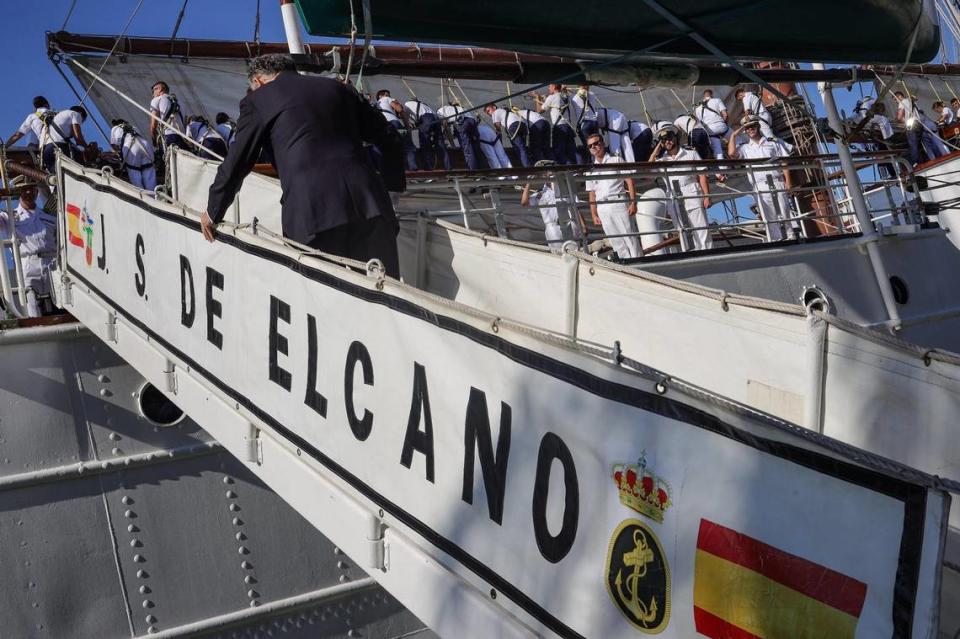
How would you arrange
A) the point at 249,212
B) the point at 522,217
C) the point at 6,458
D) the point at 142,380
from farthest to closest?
the point at 522,217, the point at 142,380, the point at 6,458, the point at 249,212

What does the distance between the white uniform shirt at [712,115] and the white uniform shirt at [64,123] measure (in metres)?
8.31

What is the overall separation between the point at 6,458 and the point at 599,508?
4090mm

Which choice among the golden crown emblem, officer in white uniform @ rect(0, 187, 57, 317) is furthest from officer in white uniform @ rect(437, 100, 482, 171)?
the golden crown emblem

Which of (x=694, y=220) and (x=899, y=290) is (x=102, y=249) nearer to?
(x=694, y=220)

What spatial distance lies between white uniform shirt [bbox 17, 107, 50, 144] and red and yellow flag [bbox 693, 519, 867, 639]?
30.2 ft

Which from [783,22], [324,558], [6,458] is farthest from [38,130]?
[783,22]

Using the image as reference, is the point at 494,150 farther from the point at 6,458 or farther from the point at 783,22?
the point at 6,458

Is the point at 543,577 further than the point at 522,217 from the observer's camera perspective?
No

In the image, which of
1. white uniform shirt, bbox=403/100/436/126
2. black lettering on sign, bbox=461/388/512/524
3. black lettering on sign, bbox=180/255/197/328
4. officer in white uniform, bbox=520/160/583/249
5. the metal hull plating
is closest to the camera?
black lettering on sign, bbox=461/388/512/524

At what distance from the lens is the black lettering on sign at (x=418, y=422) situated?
258 cm

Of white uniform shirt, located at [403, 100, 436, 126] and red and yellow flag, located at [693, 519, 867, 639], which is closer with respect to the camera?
red and yellow flag, located at [693, 519, 867, 639]

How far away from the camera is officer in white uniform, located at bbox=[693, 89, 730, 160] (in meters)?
13.8

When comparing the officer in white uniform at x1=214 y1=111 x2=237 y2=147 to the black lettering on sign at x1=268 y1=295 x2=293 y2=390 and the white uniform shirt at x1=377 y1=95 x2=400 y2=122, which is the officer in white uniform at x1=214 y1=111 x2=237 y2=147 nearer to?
the white uniform shirt at x1=377 y1=95 x2=400 y2=122

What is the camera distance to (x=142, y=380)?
548 cm
